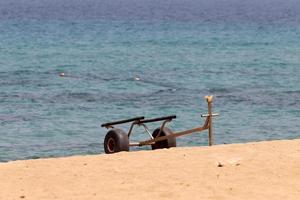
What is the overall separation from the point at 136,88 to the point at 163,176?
2896cm

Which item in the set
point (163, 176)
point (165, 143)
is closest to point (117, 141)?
point (165, 143)

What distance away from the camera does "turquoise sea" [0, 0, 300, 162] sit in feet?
103

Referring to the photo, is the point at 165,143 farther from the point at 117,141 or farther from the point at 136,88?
the point at 136,88

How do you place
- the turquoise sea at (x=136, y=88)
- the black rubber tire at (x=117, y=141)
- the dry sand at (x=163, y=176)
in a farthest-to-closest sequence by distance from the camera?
the turquoise sea at (x=136, y=88), the black rubber tire at (x=117, y=141), the dry sand at (x=163, y=176)

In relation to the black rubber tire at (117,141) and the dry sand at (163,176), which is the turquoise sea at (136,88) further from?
the dry sand at (163,176)

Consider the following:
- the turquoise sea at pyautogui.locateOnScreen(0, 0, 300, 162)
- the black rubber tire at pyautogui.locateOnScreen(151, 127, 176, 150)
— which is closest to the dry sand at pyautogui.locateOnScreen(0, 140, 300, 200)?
the black rubber tire at pyautogui.locateOnScreen(151, 127, 176, 150)

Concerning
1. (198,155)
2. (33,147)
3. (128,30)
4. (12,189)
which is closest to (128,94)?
(33,147)

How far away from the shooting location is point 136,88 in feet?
147

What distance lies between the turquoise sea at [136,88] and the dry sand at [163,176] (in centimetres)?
923

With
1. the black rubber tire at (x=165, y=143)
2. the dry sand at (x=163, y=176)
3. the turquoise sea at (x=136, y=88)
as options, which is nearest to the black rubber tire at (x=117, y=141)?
the black rubber tire at (x=165, y=143)

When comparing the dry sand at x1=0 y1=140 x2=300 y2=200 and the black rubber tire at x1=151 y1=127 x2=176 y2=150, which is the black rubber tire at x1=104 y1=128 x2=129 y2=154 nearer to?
the black rubber tire at x1=151 y1=127 x2=176 y2=150

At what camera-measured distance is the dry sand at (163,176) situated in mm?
14750

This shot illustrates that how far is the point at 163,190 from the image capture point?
14.9 m

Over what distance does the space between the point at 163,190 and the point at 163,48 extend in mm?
61605
